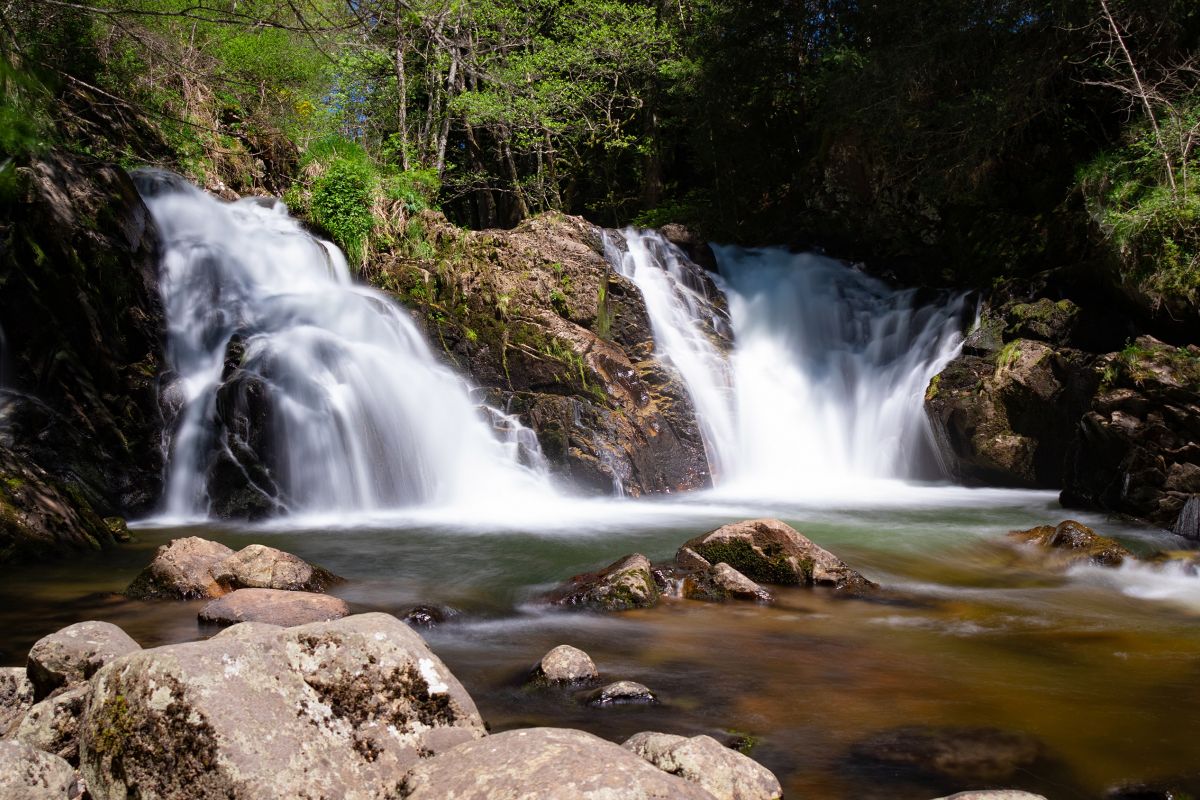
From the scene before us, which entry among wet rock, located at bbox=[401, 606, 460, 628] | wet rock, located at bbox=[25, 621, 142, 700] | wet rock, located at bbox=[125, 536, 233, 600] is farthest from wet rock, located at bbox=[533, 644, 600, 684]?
wet rock, located at bbox=[125, 536, 233, 600]

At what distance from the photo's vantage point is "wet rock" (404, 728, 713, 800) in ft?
7.64

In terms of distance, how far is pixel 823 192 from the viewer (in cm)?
1727

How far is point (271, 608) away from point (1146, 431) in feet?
28.8

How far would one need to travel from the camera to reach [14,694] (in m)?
3.56

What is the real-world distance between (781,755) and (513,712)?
4.24ft

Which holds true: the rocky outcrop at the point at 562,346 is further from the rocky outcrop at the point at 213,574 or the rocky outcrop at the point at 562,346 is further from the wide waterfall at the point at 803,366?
the rocky outcrop at the point at 213,574

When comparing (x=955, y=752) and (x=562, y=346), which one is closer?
(x=955, y=752)

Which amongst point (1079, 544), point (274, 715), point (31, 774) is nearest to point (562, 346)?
point (1079, 544)

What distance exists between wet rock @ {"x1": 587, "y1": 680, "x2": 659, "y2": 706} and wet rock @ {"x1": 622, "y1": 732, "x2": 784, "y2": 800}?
1046mm

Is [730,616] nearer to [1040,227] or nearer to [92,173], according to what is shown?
[92,173]

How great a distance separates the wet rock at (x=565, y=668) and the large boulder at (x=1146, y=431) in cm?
690

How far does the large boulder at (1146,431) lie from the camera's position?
8.73 meters

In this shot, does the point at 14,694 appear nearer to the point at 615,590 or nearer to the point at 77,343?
the point at 615,590

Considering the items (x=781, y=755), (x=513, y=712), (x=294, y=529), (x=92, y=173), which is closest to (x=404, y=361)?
(x=294, y=529)
